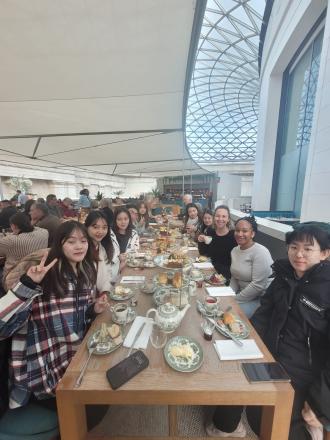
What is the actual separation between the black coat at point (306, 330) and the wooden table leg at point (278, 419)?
1.00ft

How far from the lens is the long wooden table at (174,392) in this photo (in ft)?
2.79

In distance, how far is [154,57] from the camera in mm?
2479

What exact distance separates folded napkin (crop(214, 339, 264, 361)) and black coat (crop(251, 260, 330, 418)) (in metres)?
0.33

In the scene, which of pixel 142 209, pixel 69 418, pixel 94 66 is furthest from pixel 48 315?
pixel 142 209

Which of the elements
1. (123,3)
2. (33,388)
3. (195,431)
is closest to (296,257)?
(195,431)

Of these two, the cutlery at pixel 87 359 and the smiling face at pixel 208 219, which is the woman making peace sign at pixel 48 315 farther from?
the smiling face at pixel 208 219

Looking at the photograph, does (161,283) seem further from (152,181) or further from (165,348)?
(152,181)

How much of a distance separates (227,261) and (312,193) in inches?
66.2

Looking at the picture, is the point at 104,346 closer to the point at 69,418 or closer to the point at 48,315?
the point at 69,418

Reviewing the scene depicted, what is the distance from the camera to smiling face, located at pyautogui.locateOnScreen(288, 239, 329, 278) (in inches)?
50.1

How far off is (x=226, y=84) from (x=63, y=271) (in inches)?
711

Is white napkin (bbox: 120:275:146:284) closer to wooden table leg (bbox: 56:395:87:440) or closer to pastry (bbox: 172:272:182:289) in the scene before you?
pastry (bbox: 172:272:182:289)

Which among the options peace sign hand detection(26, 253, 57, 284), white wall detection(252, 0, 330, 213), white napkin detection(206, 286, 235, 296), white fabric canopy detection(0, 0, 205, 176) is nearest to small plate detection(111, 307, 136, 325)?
peace sign hand detection(26, 253, 57, 284)

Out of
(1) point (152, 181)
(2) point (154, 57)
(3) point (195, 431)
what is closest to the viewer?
(3) point (195, 431)
